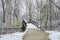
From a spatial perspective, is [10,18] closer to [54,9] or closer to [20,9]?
[20,9]

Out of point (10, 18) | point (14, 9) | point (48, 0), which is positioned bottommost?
point (10, 18)

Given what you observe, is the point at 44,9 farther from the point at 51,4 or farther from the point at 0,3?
the point at 0,3

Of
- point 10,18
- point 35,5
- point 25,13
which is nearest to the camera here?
point 10,18

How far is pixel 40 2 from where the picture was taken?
1789 cm

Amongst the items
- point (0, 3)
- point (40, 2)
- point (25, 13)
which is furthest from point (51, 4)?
point (0, 3)

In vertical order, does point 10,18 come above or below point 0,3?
below

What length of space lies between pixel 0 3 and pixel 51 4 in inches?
226

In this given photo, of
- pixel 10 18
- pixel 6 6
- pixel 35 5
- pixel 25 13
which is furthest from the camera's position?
pixel 25 13

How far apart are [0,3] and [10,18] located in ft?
7.14

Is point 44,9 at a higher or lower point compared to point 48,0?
lower

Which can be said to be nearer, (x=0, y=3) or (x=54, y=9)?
(x=0, y=3)

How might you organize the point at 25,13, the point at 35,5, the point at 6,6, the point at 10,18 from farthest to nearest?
the point at 25,13 < the point at 35,5 < the point at 10,18 < the point at 6,6

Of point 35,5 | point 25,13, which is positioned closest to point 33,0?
point 35,5

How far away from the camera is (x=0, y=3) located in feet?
51.2
